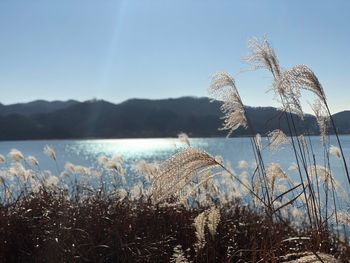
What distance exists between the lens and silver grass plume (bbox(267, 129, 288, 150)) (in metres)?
4.28

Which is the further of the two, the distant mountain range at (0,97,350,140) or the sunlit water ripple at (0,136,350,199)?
the distant mountain range at (0,97,350,140)

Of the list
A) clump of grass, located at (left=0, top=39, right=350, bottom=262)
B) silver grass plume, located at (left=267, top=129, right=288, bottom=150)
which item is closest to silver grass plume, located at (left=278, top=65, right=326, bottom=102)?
clump of grass, located at (left=0, top=39, right=350, bottom=262)

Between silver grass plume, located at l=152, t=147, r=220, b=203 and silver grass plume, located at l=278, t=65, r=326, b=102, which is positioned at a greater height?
silver grass plume, located at l=278, t=65, r=326, b=102

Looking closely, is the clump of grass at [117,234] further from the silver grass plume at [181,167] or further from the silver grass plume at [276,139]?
the silver grass plume at [181,167]

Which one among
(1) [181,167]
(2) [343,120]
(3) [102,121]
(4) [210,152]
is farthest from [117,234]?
(3) [102,121]

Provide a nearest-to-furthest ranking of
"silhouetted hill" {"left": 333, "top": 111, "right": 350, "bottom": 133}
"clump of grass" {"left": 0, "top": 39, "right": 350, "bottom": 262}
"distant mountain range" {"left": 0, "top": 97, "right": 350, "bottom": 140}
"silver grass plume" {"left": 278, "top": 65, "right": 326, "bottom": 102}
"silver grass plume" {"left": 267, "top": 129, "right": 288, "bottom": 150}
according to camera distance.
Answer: "silver grass plume" {"left": 278, "top": 65, "right": 326, "bottom": 102} < "clump of grass" {"left": 0, "top": 39, "right": 350, "bottom": 262} < "silver grass plume" {"left": 267, "top": 129, "right": 288, "bottom": 150} < "silhouetted hill" {"left": 333, "top": 111, "right": 350, "bottom": 133} < "distant mountain range" {"left": 0, "top": 97, "right": 350, "bottom": 140}

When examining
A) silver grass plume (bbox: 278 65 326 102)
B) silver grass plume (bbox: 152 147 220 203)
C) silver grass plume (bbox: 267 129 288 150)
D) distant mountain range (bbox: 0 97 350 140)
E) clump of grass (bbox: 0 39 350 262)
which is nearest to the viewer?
silver grass plume (bbox: 152 147 220 203)

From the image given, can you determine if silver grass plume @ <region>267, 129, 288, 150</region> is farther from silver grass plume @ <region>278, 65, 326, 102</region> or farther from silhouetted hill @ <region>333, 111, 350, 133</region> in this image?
silver grass plume @ <region>278, 65, 326, 102</region>

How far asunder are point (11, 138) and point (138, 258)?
128 meters

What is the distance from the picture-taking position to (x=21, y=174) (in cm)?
738

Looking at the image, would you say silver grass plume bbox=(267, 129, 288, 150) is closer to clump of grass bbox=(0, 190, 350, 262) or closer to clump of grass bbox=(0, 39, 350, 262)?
clump of grass bbox=(0, 39, 350, 262)

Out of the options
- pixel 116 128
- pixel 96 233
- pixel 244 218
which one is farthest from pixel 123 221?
pixel 116 128

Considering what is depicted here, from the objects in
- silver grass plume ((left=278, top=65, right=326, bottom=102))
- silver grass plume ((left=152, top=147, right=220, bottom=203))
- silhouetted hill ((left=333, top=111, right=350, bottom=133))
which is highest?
silver grass plume ((left=278, top=65, right=326, bottom=102))

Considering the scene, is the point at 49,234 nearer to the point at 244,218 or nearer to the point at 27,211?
the point at 27,211
